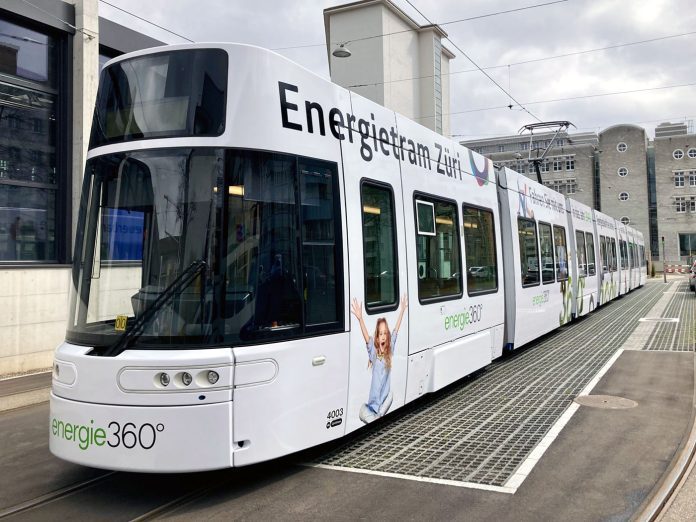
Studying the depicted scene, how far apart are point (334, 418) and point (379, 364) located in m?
0.83

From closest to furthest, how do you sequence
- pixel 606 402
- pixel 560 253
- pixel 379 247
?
pixel 379 247, pixel 606 402, pixel 560 253

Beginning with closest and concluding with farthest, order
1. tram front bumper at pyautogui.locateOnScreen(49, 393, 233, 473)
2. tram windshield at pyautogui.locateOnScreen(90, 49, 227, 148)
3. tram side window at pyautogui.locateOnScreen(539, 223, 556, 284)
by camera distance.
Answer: tram front bumper at pyautogui.locateOnScreen(49, 393, 233, 473), tram windshield at pyautogui.locateOnScreen(90, 49, 227, 148), tram side window at pyautogui.locateOnScreen(539, 223, 556, 284)

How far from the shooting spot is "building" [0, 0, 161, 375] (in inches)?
408

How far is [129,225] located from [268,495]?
243 centimetres

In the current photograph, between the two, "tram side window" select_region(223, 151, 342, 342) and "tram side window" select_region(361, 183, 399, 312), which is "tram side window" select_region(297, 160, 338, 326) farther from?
"tram side window" select_region(361, 183, 399, 312)

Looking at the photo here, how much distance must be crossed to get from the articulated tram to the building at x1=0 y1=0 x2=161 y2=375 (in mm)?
6471

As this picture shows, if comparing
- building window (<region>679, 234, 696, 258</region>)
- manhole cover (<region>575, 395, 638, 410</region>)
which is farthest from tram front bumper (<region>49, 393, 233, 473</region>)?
building window (<region>679, 234, 696, 258</region>)

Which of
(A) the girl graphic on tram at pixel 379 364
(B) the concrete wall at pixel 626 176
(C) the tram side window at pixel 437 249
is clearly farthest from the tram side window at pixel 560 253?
(B) the concrete wall at pixel 626 176

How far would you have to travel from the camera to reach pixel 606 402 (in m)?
7.40

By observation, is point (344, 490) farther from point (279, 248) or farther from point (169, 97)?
point (169, 97)

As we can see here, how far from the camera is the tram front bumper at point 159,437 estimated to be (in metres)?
4.18

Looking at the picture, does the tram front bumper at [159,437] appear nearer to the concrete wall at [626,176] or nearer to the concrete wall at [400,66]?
the concrete wall at [400,66]

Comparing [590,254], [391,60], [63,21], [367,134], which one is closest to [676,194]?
[391,60]

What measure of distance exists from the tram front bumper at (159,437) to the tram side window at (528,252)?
7.38 metres
